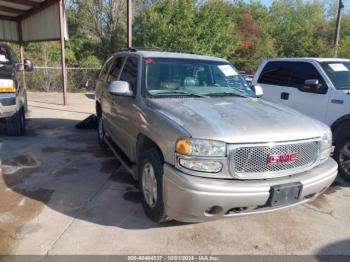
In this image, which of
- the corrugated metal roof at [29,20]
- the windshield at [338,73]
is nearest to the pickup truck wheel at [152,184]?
the windshield at [338,73]

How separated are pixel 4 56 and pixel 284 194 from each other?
269 inches

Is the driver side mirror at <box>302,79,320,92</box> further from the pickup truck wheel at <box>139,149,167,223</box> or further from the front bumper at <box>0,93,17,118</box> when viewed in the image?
the front bumper at <box>0,93,17,118</box>

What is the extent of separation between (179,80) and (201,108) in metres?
0.86

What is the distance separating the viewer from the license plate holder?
2934mm

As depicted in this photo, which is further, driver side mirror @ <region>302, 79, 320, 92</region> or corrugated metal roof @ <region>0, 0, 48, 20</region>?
corrugated metal roof @ <region>0, 0, 48, 20</region>

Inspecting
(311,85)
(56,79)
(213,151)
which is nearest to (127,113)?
(213,151)

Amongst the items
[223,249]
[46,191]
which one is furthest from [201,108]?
A: [46,191]

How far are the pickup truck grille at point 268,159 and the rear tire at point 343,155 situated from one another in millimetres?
2175

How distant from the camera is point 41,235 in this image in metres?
3.28

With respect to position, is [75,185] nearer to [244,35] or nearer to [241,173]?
[241,173]

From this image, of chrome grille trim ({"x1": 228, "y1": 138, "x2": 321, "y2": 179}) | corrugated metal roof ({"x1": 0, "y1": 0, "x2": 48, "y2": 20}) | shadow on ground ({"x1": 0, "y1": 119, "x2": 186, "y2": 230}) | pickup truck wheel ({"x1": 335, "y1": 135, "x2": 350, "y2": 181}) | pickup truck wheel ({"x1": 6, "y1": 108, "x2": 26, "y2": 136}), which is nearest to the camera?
chrome grille trim ({"x1": 228, "y1": 138, "x2": 321, "y2": 179})

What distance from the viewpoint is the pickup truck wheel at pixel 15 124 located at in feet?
22.2

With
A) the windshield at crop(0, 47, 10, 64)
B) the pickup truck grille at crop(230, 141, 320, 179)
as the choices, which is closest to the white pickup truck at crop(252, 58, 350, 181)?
the pickup truck grille at crop(230, 141, 320, 179)

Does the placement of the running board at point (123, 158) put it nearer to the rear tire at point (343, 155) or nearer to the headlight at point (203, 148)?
the headlight at point (203, 148)
